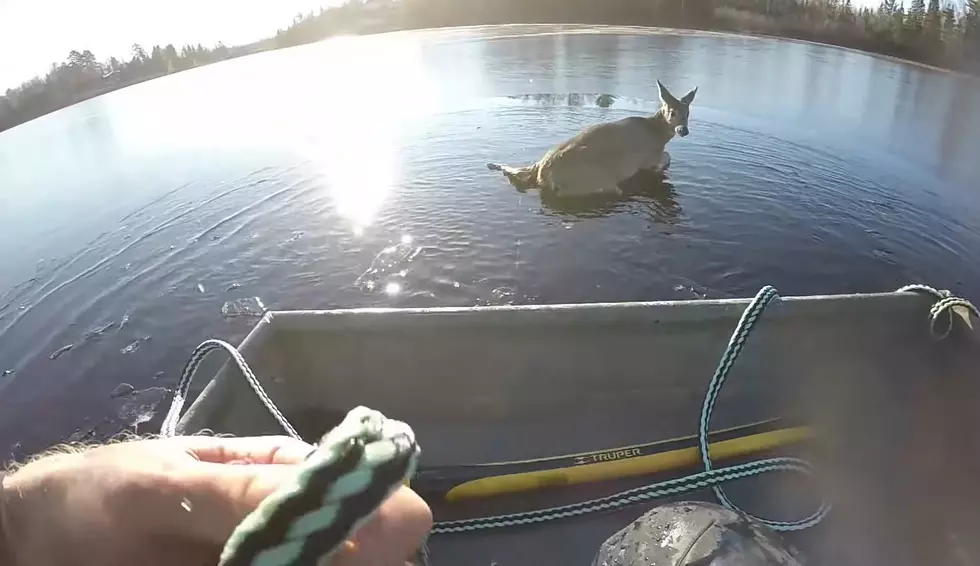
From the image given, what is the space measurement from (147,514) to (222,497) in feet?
0.36

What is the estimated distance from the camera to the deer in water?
762cm

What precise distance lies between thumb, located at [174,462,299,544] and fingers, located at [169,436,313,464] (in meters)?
0.12

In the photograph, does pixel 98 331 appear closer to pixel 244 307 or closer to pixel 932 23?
pixel 244 307

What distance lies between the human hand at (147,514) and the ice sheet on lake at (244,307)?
465 centimetres

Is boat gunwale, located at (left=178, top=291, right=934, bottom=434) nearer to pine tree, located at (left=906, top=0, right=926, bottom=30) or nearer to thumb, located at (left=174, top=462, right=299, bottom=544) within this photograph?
thumb, located at (left=174, top=462, right=299, bottom=544)

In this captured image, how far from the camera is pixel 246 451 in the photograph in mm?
1150

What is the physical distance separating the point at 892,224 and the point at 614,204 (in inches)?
105

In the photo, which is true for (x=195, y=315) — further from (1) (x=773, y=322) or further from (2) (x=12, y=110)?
(2) (x=12, y=110)

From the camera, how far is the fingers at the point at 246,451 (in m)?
1.12

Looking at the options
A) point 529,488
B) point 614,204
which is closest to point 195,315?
point 529,488

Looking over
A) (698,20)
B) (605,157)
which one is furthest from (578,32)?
(605,157)

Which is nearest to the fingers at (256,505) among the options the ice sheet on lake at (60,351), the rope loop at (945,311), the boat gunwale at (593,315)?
the boat gunwale at (593,315)

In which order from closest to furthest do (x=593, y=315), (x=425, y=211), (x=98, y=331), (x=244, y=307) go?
(x=593, y=315), (x=98, y=331), (x=244, y=307), (x=425, y=211)

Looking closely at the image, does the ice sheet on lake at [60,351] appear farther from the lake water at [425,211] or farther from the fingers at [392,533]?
the fingers at [392,533]
